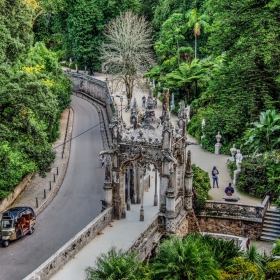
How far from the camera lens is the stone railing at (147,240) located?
18.3 metres

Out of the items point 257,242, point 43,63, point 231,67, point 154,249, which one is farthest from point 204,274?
point 43,63

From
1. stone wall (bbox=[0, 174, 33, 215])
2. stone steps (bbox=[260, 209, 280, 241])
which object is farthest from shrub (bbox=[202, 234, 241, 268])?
stone wall (bbox=[0, 174, 33, 215])

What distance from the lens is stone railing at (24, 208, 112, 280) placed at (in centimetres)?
1614

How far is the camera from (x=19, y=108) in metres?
24.6

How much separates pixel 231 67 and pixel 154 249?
15.4 meters

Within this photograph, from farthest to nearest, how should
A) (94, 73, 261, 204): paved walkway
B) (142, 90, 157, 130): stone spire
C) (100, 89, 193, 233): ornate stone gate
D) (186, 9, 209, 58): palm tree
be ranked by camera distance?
(186, 9, 209, 58): palm tree, (94, 73, 261, 204): paved walkway, (142, 90, 157, 130): stone spire, (100, 89, 193, 233): ornate stone gate

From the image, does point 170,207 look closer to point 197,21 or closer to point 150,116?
point 150,116

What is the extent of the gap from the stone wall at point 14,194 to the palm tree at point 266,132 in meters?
14.8

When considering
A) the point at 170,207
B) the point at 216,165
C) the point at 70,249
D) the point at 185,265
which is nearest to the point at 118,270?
the point at 185,265

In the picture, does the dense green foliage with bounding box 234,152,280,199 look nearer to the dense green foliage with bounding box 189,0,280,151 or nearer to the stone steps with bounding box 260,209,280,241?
the stone steps with bounding box 260,209,280,241

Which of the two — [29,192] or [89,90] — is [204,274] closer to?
[29,192]

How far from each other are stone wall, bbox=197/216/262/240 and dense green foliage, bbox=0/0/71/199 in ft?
32.9

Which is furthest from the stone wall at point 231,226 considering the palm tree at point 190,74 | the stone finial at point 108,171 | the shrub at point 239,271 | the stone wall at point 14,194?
the palm tree at point 190,74

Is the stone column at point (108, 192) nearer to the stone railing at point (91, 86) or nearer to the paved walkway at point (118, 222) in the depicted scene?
the paved walkway at point (118, 222)
